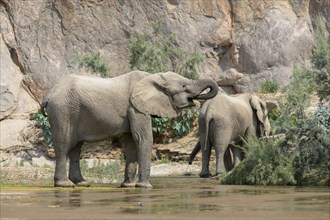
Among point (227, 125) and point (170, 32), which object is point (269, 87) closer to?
point (170, 32)

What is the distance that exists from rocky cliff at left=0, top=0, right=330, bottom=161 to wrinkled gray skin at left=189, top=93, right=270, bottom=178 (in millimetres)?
12281

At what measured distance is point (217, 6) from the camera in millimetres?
37719

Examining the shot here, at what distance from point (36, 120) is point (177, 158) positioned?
4891mm

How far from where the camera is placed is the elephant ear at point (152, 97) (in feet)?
51.6

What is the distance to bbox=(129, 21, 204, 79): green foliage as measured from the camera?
33.2 meters

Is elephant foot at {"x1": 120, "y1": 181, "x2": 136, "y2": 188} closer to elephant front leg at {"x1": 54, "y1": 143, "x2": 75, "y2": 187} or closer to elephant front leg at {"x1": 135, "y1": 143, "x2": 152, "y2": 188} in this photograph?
elephant front leg at {"x1": 135, "y1": 143, "x2": 152, "y2": 188}

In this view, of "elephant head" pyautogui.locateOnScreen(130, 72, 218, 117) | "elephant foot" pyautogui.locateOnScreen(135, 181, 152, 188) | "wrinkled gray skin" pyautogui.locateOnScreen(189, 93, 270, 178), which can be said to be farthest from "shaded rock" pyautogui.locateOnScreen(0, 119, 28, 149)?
"elephant foot" pyautogui.locateOnScreen(135, 181, 152, 188)

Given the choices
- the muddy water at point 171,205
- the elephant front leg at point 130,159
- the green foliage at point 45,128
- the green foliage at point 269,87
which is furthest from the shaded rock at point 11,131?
the muddy water at point 171,205

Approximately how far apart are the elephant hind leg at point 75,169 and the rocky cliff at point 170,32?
19094mm

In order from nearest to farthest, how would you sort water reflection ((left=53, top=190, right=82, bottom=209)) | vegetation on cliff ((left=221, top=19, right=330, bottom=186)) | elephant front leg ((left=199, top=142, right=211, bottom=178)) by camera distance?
water reflection ((left=53, top=190, right=82, bottom=209)), vegetation on cliff ((left=221, top=19, right=330, bottom=186)), elephant front leg ((left=199, top=142, right=211, bottom=178))

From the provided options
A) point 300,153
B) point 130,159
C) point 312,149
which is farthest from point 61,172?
point 312,149

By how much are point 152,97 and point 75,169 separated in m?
1.85

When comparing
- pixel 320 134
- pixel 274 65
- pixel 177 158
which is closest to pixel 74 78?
pixel 320 134

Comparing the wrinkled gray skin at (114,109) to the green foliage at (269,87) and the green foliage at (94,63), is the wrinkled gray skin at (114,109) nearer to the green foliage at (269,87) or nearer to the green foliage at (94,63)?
the green foliage at (94,63)
